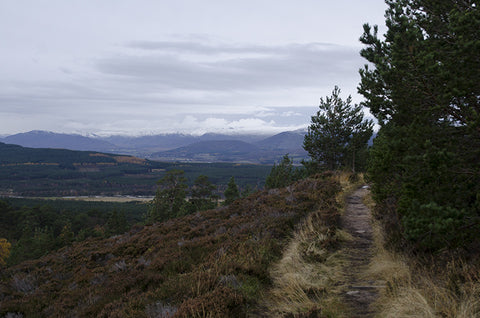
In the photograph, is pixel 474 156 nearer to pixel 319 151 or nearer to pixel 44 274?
pixel 44 274

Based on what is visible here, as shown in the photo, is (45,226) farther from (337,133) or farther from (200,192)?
(337,133)

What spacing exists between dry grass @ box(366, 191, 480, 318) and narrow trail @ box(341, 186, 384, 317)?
0.85 feet

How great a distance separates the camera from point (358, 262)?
674cm

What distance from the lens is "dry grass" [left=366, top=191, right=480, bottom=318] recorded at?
3688mm

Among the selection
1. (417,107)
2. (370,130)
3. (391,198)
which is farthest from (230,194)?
(417,107)

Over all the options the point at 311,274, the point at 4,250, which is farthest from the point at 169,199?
the point at 311,274

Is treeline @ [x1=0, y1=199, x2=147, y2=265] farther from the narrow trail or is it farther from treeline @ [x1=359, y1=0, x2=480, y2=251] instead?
treeline @ [x1=359, y1=0, x2=480, y2=251]

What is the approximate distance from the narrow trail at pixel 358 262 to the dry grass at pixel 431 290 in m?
0.26

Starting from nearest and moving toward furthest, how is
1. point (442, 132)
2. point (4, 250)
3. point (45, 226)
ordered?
1. point (442, 132)
2. point (4, 250)
3. point (45, 226)

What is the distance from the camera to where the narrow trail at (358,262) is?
4751 mm

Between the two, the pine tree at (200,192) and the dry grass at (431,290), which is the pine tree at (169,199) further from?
the dry grass at (431,290)

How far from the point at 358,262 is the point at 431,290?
260 centimetres

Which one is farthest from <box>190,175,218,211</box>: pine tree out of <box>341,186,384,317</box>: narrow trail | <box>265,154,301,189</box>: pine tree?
<box>341,186,384,317</box>: narrow trail

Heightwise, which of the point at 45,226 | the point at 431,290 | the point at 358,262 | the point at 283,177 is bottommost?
the point at 45,226
